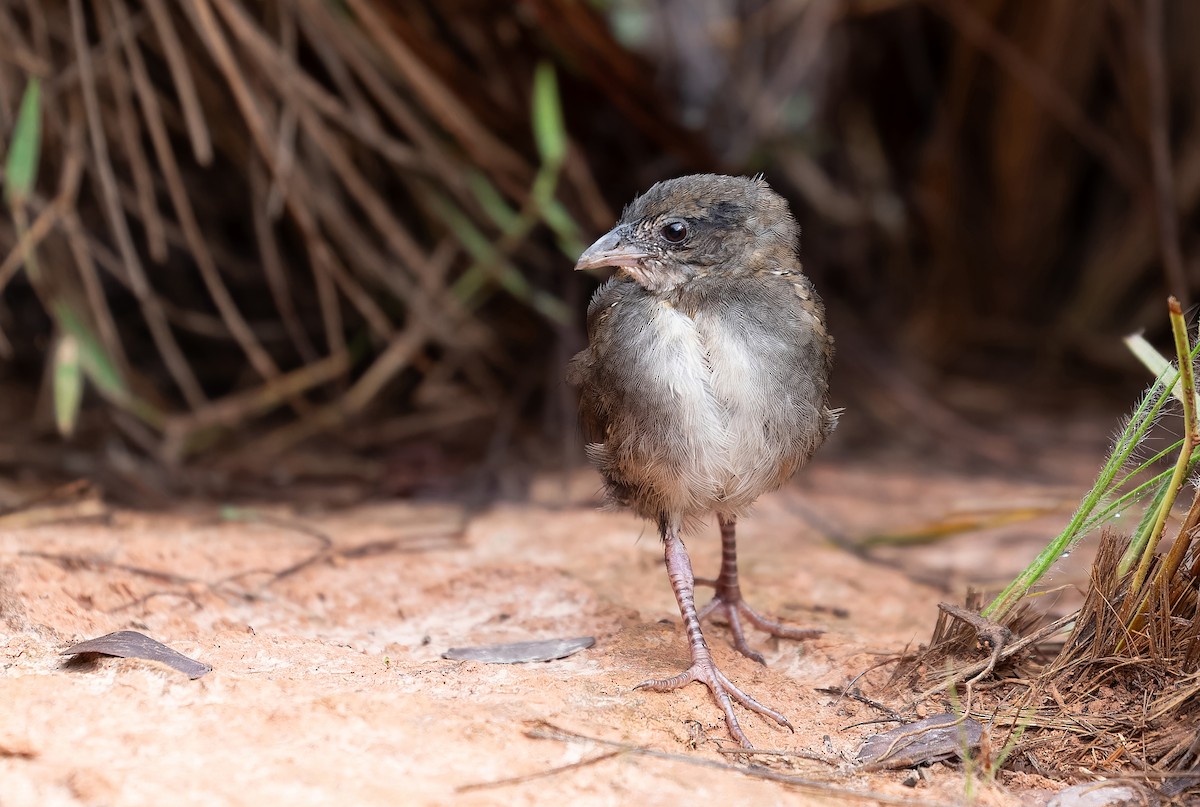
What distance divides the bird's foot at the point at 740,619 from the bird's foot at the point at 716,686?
1.17 ft

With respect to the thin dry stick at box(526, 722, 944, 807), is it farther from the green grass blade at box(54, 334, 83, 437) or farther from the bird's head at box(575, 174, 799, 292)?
the green grass blade at box(54, 334, 83, 437)

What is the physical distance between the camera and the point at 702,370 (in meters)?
2.84

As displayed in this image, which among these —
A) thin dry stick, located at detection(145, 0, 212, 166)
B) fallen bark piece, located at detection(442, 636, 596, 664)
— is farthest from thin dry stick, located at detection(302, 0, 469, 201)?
fallen bark piece, located at detection(442, 636, 596, 664)

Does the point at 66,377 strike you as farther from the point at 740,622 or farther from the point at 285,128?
the point at 740,622

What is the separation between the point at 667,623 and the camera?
3219 millimetres

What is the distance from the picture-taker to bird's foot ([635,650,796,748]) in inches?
102

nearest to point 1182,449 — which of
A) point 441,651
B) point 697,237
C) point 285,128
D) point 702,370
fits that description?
point 702,370

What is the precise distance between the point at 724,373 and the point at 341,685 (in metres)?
1.16

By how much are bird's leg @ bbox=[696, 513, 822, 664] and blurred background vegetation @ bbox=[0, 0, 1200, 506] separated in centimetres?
136

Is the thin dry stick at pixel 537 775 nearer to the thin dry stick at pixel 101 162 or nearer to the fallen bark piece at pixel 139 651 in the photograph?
the fallen bark piece at pixel 139 651

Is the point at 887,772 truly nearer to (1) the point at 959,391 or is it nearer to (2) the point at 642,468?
(2) the point at 642,468

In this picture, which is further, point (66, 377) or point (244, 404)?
point (244, 404)

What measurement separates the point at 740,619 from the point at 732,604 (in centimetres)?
5

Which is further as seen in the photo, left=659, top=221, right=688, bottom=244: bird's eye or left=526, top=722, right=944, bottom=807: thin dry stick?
left=659, top=221, right=688, bottom=244: bird's eye
